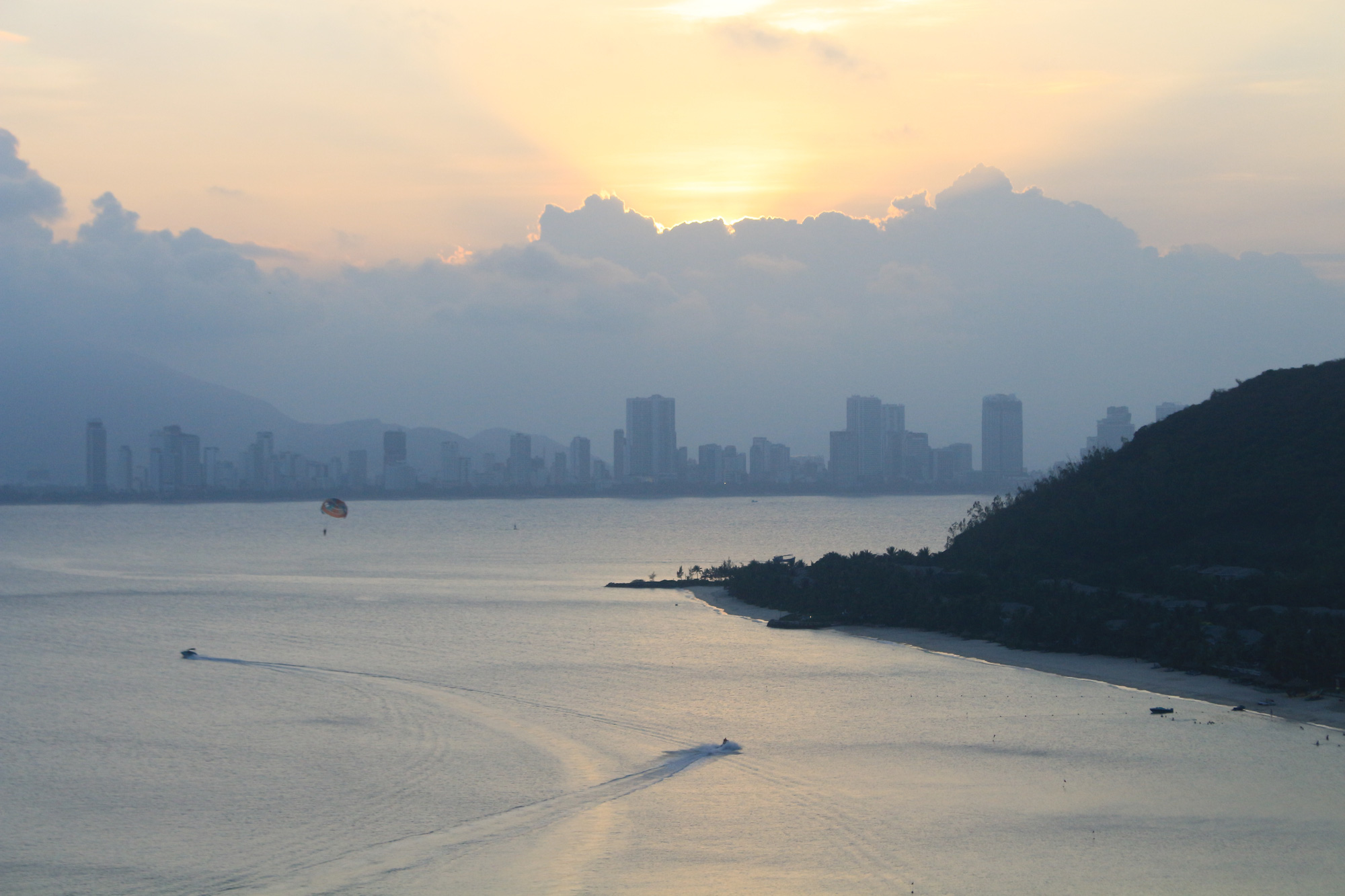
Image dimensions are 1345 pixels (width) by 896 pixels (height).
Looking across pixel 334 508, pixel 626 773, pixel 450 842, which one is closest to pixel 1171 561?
pixel 626 773

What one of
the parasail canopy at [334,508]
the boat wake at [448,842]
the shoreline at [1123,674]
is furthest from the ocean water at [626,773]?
the parasail canopy at [334,508]

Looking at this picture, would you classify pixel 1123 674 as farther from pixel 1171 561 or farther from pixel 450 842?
pixel 450 842

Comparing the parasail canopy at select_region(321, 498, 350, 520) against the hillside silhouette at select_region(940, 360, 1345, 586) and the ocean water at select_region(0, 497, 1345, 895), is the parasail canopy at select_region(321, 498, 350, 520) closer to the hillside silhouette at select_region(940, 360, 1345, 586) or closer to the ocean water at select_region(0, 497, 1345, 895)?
the ocean water at select_region(0, 497, 1345, 895)

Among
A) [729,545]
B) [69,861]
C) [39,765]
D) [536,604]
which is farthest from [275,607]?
[729,545]

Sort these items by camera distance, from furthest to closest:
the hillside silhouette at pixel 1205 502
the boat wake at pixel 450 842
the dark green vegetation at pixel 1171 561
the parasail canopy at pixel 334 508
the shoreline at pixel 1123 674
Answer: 1. the parasail canopy at pixel 334 508
2. the hillside silhouette at pixel 1205 502
3. the dark green vegetation at pixel 1171 561
4. the shoreline at pixel 1123 674
5. the boat wake at pixel 450 842

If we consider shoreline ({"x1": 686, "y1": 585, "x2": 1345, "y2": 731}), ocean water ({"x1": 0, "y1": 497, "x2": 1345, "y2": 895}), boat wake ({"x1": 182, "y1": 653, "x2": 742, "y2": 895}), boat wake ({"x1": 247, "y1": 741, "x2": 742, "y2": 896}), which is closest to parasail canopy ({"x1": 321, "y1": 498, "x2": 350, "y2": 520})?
ocean water ({"x1": 0, "y1": 497, "x2": 1345, "y2": 895})

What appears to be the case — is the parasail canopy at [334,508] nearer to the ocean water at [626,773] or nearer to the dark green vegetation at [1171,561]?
the dark green vegetation at [1171,561]
